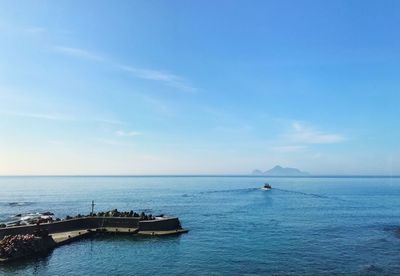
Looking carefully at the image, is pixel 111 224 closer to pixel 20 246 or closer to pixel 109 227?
pixel 109 227

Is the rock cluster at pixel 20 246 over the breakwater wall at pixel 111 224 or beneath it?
beneath

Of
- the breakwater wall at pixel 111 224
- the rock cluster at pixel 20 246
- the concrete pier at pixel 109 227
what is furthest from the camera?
the breakwater wall at pixel 111 224

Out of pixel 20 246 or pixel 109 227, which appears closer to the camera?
pixel 20 246

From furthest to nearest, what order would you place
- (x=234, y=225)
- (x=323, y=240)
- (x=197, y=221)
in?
(x=197, y=221) → (x=234, y=225) → (x=323, y=240)

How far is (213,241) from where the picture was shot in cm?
6619

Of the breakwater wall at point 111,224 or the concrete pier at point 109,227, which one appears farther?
the breakwater wall at point 111,224

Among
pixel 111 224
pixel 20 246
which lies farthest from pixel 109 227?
pixel 20 246

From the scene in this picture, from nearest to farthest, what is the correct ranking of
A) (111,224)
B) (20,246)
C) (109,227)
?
1. (20,246)
2. (109,227)
3. (111,224)

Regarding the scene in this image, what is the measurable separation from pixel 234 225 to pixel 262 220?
39.8 ft

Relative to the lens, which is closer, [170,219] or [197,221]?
[170,219]

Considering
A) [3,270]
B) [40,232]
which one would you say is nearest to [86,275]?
[3,270]

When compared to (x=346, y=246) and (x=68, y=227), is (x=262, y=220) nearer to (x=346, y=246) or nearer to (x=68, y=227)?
(x=346, y=246)

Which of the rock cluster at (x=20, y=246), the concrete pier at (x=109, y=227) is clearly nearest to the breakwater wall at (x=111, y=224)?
the concrete pier at (x=109, y=227)

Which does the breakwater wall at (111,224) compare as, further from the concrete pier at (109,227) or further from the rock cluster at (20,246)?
the rock cluster at (20,246)
